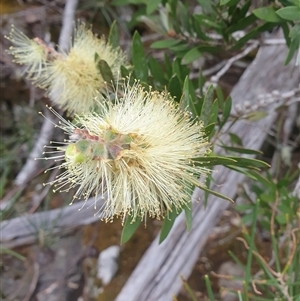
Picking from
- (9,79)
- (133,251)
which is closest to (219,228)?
(133,251)

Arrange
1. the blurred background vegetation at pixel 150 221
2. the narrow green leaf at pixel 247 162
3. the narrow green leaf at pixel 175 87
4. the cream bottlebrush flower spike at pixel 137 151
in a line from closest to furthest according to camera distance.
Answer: the cream bottlebrush flower spike at pixel 137 151, the narrow green leaf at pixel 247 162, the narrow green leaf at pixel 175 87, the blurred background vegetation at pixel 150 221

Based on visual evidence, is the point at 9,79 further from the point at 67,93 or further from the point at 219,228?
the point at 219,228

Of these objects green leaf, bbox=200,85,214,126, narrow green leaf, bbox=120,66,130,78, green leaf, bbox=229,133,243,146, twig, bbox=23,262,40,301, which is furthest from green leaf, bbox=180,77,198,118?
twig, bbox=23,262,40,301

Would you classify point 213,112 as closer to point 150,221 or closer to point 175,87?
point 175,87

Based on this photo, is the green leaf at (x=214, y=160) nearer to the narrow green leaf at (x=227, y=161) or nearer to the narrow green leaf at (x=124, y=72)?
the narrow green leaf at (x=227, y=161)

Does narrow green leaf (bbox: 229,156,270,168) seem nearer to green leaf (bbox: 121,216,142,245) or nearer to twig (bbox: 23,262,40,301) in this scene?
green leaf (bbox: 121,216,142,245)

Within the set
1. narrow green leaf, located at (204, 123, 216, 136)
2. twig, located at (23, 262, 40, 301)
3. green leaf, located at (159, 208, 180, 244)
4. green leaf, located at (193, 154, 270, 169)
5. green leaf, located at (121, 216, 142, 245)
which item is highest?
narrow green leaf, located at (204, 123, 216, 136)

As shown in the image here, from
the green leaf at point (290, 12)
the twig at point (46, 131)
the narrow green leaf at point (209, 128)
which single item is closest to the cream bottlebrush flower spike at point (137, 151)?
the narrow green leaf at point (209, 128)
